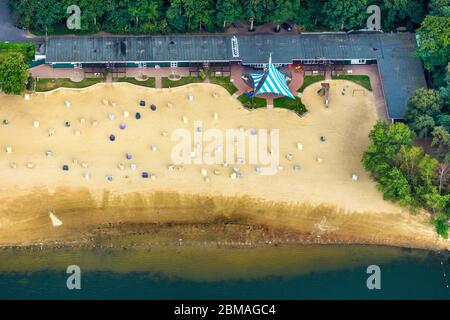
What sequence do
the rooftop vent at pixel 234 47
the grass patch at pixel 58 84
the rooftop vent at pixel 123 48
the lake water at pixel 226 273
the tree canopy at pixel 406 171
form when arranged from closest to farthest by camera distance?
the lake water at pixel 226 273
the tree canopy at pixel 406 171
the grass patch at pixel 58 84
the rooftop vent at pixel 123 48
the rooftop vent at pixel 234 47

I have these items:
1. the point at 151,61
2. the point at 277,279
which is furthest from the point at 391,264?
the point at 151,61

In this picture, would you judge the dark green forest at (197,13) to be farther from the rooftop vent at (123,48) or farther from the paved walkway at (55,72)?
the paved walkway at (55,72)

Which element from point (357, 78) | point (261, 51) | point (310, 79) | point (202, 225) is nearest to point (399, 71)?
point (357, 78)

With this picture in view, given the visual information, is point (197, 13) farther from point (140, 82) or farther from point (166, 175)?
point (166, 175)

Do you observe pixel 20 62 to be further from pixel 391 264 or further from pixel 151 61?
pixel 391 264

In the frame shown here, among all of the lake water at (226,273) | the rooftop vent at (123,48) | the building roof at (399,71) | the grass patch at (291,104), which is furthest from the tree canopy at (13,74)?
the building roof at (399,71)

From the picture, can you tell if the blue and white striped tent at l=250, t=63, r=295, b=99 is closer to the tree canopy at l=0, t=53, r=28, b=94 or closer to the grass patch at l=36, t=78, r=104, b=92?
the grass patch at l=36, t=78, r=104, b=92
